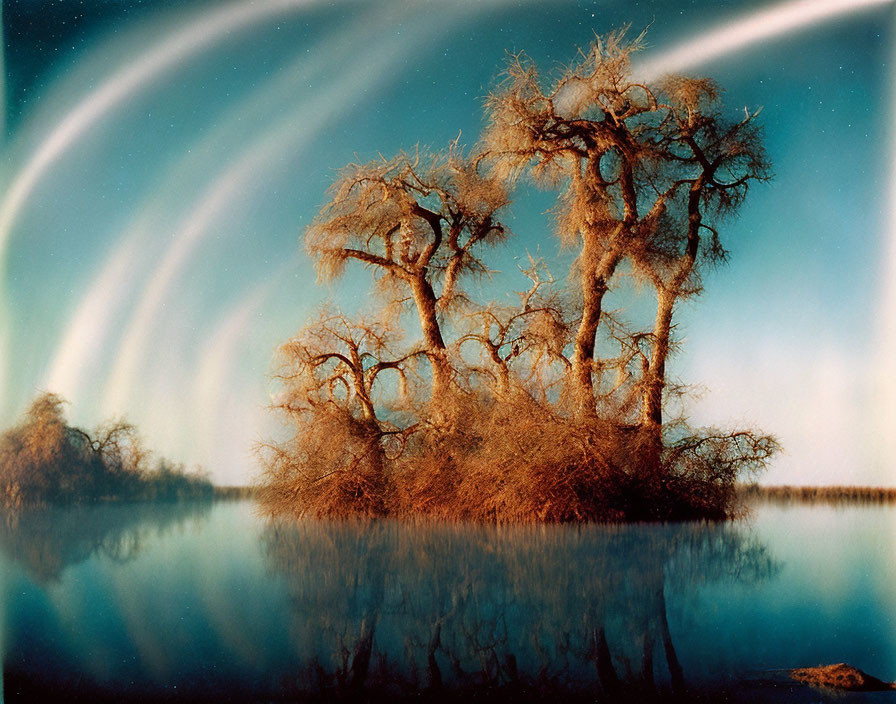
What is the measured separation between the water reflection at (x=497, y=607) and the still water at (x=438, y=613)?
0.05 feet

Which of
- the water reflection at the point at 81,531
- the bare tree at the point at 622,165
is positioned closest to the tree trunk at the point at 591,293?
the bare tree at the point at 622,165

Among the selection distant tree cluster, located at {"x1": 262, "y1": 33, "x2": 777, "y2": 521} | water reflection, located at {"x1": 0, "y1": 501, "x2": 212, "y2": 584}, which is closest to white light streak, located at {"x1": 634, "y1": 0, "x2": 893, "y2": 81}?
distant tree cluster, located at {"x1": 262, "y1": 33, "x2": 777, "y2": 521}

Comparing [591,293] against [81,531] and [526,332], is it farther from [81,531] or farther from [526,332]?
[81,531]

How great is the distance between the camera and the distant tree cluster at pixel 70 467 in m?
11.4

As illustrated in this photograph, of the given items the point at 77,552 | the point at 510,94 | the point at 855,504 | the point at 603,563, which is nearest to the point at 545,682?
the point at 603,563

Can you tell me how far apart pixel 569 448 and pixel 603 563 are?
3.10 meters

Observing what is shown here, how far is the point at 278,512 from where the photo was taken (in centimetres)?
1009

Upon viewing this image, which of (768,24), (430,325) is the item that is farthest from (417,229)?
(768,24)

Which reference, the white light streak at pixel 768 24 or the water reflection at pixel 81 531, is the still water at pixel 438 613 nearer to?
the water reflection at pixel 81 531

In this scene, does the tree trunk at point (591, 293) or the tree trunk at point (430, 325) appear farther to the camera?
the tree trunk at point (430, 325)

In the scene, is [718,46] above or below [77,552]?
above

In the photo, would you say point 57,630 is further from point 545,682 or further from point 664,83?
point 664,83

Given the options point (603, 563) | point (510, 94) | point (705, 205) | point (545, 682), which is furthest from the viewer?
point (705, 205)

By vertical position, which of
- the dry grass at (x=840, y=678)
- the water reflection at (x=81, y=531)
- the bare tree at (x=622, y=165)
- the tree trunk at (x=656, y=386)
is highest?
the bare tree at (x=622, y=165)
